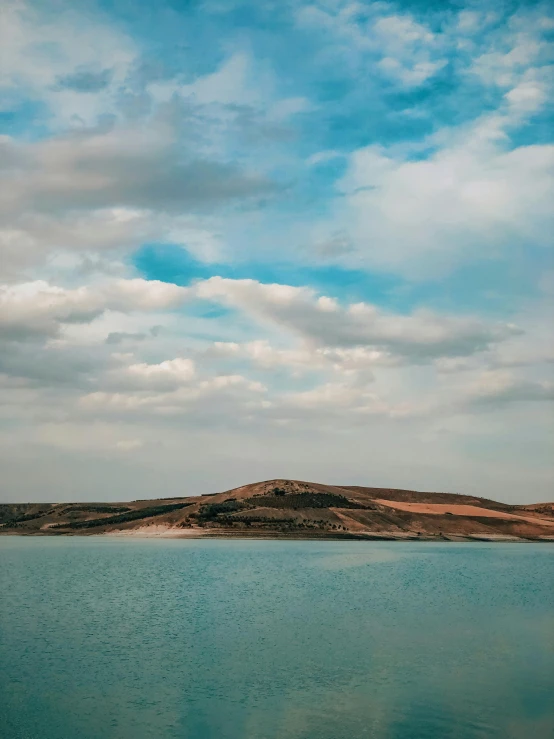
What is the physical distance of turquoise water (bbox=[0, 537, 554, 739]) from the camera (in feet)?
106

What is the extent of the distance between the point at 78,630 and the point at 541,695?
32726 millimetres

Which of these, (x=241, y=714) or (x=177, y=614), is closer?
(x=241, y=714)

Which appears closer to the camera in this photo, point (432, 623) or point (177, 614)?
point (432, 623)

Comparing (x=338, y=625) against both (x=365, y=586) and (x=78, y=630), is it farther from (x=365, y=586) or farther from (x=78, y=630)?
(x=365, y=586)

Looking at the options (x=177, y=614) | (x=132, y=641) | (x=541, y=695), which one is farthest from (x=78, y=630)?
(x=541, y=695)

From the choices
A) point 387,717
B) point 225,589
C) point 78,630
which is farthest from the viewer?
point 225,589

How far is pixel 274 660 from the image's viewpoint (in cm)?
4350

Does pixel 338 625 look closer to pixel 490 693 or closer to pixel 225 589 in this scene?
pixel 490 693

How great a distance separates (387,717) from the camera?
32906 mm

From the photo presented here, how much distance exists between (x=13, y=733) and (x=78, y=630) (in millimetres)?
23544

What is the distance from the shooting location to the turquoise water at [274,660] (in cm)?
3225

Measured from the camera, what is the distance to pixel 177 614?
202 ft

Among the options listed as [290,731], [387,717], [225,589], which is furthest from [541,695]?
[225,589]

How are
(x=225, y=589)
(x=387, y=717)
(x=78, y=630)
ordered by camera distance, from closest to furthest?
(x=387, y=717)
(x=78, y=630)
(x=225, y=589)
